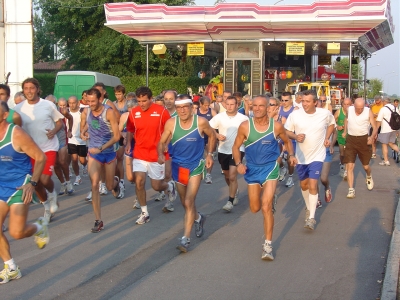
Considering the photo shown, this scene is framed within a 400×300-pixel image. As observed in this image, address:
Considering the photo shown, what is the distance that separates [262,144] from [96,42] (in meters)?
34.2

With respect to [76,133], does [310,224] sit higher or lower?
lower

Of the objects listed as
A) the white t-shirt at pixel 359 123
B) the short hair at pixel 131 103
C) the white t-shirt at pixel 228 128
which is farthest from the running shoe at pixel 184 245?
the white t-shirt at pixel 359 123

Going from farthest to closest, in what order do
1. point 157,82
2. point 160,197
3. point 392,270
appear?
point 157,82, point 160,197, point 392,270

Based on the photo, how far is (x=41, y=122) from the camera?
8195 millimetres

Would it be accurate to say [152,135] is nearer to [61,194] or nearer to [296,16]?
[61,194]

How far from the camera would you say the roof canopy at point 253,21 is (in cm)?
2178

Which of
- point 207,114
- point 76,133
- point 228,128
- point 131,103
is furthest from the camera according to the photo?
point 207,114

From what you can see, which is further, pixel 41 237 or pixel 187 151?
pixel 187 151

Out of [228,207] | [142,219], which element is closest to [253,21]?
[228,207]

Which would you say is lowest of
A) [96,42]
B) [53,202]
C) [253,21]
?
[53,202]

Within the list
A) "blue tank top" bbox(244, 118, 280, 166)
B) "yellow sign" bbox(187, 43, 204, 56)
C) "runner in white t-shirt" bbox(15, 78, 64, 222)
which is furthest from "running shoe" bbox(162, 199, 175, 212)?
"yellow sign" bbox(187, 43, 204, 56)

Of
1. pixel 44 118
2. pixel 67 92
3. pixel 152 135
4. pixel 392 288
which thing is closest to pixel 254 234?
pixel 152 135

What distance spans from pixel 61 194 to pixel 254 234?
182 inches

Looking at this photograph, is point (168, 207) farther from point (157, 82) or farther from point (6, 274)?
point (157, 82)
